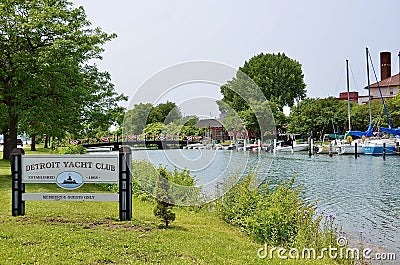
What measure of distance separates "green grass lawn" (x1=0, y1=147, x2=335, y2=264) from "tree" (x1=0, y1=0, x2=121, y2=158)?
7.71 meters

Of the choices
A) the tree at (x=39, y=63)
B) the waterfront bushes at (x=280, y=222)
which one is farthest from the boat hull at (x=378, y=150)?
the waterfront bushes at (x=280, y=222)

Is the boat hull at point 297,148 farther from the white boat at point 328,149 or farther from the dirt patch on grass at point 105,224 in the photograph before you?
the dirt patch on grass at point 105,224

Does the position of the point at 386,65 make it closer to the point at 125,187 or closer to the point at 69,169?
the point at 125,187

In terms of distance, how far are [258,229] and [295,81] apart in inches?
2655

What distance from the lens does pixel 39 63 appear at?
58.6 ft

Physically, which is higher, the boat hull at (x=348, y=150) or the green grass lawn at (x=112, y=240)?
the boat hull at (x=348, y=150)

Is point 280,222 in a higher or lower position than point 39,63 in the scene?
lower

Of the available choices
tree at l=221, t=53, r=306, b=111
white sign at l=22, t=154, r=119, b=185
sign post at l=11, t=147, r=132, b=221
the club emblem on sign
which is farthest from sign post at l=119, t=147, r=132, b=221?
tree at l=221, t=53, r=306, b=111

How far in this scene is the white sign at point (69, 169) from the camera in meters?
10.3

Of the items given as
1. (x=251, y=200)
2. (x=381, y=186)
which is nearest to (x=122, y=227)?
(x=251, y=200)

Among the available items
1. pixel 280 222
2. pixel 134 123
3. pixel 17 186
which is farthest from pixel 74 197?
pixel 134 123

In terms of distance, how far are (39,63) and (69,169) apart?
8.76m

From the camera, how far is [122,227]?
30.7 ft

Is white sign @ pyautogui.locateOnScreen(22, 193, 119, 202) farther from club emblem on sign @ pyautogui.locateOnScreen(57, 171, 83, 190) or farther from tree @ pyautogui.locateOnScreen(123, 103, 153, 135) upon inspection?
tree @ pyautogui.locateOnScreen(123, 103, 153, 135)
